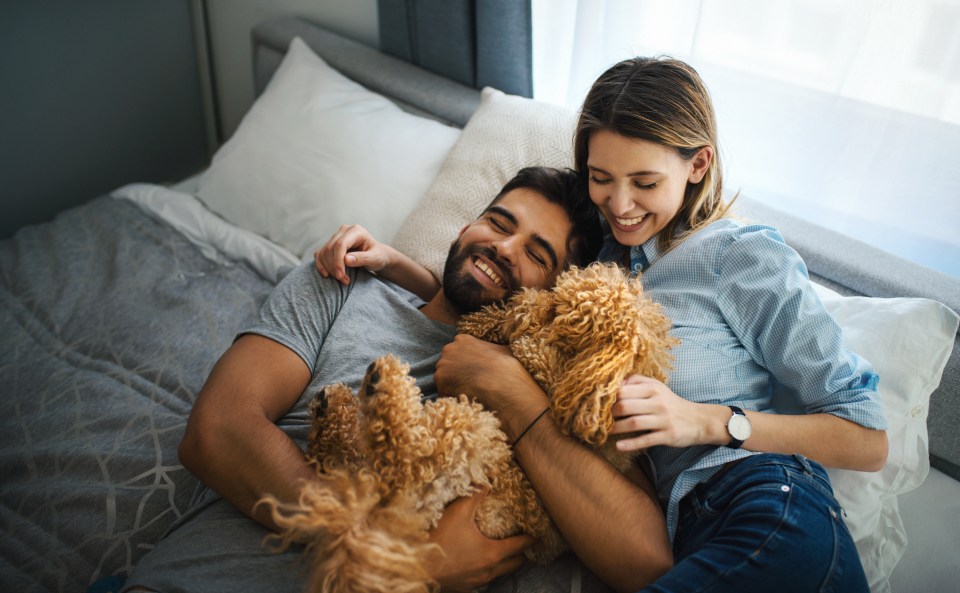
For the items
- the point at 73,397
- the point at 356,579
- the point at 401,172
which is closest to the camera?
the point at 356,579

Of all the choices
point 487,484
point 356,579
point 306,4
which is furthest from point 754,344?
point 306,4

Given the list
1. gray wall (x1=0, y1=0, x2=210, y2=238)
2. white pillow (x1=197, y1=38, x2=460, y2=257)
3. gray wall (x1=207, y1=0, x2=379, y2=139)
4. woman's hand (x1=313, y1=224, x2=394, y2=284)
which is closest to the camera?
woman's hand (x1=313, y1=224, x2=394, y2=284)

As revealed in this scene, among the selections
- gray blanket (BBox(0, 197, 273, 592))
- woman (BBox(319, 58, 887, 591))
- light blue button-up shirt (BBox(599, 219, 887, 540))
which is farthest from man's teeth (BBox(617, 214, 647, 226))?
gray blanket (BBox(0, 197, 273, 592))

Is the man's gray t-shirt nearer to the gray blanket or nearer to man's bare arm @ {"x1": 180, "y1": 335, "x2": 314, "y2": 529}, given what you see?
man's bare arm @ {"x1": 180, "y1": 335, "x2": 314, "y2": 529}

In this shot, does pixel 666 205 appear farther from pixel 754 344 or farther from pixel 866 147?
pixel 866 147

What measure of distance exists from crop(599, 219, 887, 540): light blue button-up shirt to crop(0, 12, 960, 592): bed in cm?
21

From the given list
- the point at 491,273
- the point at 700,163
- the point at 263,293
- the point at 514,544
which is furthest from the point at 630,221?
the point at 263,293

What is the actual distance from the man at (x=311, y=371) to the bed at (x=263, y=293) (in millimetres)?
259

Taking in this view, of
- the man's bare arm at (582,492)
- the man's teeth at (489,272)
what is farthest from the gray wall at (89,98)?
the man's bare arm at (582,492)

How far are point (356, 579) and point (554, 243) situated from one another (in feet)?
2.97

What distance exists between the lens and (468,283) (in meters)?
1.54

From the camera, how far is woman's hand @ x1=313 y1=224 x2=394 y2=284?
5.07 feet

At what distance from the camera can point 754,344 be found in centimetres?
132

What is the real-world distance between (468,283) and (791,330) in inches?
27.1
